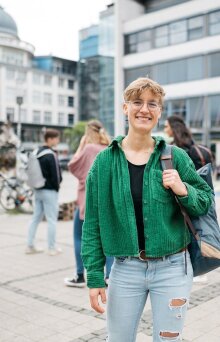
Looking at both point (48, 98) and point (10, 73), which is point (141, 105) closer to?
point (10, 73)

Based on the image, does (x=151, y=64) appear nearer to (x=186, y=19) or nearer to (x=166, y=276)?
(x=186, y=19)

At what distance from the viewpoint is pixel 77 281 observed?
5473mm

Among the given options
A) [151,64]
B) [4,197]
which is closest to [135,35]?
[151,64]

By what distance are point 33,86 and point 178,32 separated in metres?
47.7

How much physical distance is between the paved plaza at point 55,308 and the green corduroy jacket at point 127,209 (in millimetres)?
1772

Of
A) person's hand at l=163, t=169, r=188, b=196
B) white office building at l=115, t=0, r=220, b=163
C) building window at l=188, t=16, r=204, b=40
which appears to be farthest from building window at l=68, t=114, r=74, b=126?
person's hand at l=163, t=169, r=188, b=196

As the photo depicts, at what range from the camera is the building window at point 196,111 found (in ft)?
132

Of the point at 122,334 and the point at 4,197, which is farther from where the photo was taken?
the point at 4,197

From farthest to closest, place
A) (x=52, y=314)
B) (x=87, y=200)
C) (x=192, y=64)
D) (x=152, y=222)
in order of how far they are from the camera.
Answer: (x=192, y=64), (x=52, y=314), (x=87, y=200), (x=152, y=222)

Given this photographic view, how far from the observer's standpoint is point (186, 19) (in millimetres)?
40969

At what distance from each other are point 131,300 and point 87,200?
0.56 meters

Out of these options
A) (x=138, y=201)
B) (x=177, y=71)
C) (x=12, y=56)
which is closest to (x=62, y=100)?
(x=12, y=56)

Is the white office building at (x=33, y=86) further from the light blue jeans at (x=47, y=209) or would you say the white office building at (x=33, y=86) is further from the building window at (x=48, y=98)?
the light blue jeans at (x=47, y=209)

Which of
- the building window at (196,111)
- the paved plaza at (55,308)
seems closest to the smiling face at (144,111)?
the paved plaza at (55,308)
